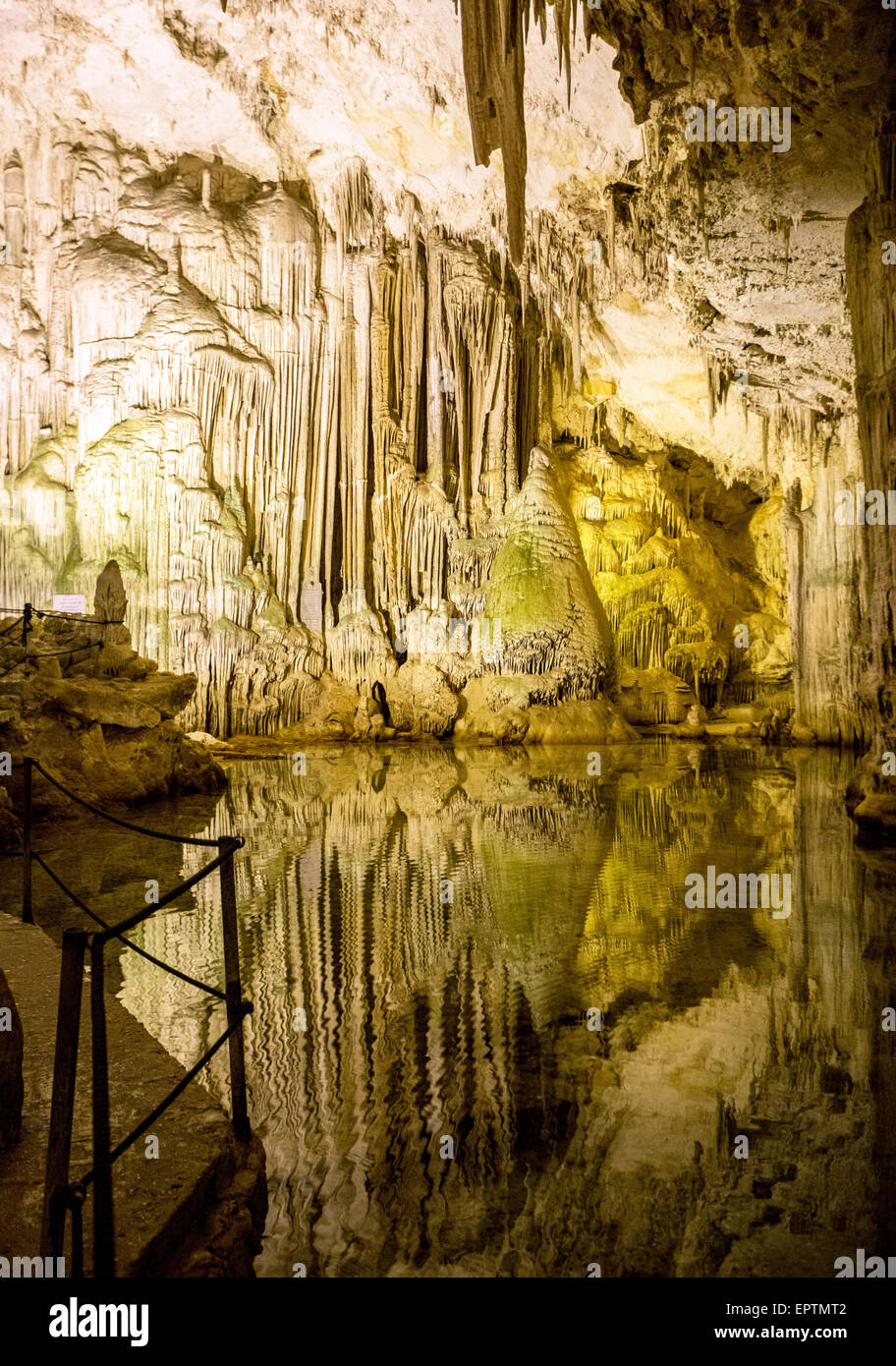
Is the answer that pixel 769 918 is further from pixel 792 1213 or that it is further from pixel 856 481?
pixel 856 481

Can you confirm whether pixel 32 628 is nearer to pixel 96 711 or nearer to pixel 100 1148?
pixel 96 711

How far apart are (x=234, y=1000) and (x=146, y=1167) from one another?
421 mm

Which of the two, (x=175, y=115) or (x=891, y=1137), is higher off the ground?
(x=175, y=115)

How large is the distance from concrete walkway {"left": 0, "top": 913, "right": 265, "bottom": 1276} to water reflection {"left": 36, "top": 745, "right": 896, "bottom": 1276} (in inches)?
5.3

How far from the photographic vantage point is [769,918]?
4602 mm

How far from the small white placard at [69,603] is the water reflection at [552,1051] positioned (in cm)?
928

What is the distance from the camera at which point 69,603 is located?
558 inches

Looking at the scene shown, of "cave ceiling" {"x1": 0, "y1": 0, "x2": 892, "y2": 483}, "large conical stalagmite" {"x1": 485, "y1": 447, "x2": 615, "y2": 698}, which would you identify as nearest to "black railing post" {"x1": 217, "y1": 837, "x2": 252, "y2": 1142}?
"cave ceiling" {"x1": 0, "y1": 0, "x2": 892, "y2": 483}

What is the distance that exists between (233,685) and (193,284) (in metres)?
6.84

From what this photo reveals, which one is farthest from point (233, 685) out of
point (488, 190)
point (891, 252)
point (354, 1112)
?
point (354, 1112)

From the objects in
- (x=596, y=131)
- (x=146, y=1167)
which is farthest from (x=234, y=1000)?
(x=596, y=131)

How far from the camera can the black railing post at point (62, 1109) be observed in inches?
61.2

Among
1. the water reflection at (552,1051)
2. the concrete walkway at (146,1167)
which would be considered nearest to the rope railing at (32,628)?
the water reflection at (552,1051)

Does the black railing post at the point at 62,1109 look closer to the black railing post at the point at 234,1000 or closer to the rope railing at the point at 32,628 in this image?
the black railing post at the point at 234,1000
